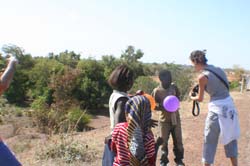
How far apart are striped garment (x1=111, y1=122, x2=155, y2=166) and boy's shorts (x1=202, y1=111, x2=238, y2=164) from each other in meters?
1.84

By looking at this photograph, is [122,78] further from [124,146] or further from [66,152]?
[66,152]

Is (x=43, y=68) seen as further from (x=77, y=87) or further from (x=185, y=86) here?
(x=185, y=86)

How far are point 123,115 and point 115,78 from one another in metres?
0.36

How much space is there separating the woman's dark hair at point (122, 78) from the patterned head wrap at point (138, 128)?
34 centimetres

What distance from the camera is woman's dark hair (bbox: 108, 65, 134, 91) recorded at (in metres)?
3.71

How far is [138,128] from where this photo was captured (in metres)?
3.40

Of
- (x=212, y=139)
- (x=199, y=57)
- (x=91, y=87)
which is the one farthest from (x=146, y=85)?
(x=199, y=57)

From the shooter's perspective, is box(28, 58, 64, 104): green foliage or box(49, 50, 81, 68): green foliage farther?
box(49, 50, 81, 68): green foliage

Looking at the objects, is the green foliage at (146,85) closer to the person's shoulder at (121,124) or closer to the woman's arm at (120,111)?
the woman's arm at (120,111)

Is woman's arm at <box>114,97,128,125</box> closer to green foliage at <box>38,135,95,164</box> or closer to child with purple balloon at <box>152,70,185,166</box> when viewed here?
child with purple balloon at <box>152,70,185,166</box>

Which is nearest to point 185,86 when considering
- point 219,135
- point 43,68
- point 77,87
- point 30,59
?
point 77,87

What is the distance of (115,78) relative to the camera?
12.3ft

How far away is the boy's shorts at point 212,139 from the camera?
5102 mm

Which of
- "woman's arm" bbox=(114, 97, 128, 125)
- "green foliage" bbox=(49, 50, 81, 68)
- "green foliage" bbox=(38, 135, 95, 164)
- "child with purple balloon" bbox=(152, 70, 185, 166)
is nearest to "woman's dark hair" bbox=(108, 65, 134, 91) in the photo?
"woman's arm" bbox=(114, 97, 128, 125)
